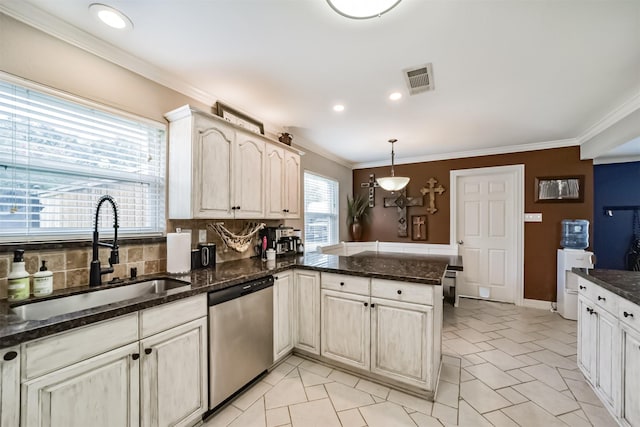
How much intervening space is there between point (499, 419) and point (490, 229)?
323 cm

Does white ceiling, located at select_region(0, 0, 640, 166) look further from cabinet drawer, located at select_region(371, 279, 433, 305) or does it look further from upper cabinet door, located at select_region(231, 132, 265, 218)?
cabinet drawer, located at select_region(371, 279, 433, 305)

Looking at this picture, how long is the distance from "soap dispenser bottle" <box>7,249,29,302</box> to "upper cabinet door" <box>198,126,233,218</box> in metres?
0.93

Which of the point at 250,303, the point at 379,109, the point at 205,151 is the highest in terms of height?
the point at 379,109

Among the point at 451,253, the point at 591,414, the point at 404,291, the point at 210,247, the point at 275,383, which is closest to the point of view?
the point at 591,414

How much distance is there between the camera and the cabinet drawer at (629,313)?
4.79 ft

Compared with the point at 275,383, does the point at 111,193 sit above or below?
above

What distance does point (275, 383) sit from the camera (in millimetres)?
2088

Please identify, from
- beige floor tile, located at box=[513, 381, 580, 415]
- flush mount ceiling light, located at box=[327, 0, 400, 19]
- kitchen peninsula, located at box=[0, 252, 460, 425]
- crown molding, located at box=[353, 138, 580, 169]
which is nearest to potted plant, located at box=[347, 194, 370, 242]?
crown molding, located at box=[353, 138, 580, 169]

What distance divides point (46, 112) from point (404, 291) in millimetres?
2596

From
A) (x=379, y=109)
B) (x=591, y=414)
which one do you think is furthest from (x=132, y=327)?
(x=591, y=414)

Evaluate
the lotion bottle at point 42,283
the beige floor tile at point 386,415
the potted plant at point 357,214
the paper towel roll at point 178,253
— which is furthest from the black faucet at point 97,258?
the potted plant at point 357,214

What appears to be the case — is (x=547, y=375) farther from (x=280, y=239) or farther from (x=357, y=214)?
(x=357, y=214)

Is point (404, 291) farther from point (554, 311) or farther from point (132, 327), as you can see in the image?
point (554, 311)

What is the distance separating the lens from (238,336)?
189 cm
